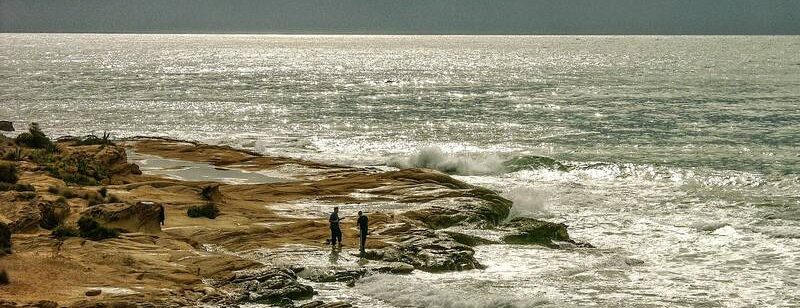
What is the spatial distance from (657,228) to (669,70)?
134934 millimetres

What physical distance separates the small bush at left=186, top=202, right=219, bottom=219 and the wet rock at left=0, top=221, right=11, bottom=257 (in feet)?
26.3

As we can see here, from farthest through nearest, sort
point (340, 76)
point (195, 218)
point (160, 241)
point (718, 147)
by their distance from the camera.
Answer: point (340, 76) → point (718, 147) → point (195, 218) → point (160, 241)

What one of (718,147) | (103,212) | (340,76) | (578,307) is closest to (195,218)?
(103,212)

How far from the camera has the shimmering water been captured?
26.7 m

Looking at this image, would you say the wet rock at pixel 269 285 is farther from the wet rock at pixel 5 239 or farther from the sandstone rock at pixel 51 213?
the sandstone rock at pixel 51 213

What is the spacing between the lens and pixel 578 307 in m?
24.2

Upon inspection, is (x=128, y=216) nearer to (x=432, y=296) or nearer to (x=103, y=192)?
(x=103, y=192)

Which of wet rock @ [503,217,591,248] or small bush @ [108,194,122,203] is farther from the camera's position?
wet rock @ [503,217,591,248]

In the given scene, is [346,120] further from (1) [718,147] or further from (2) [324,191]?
(2) [324,191]

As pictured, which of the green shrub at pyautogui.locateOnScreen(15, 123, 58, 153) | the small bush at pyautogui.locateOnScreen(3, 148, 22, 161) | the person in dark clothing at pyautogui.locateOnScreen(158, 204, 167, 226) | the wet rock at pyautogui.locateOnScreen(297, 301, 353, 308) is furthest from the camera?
the green shrub at pyautogui.locateOnScreen(15, 123, 58, 153)

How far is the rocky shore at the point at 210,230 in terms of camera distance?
2323cm

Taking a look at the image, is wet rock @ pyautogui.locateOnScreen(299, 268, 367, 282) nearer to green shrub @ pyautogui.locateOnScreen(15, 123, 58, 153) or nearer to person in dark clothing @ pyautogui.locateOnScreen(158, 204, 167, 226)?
person in dark clothing @ pyautogui.locateOnScreen(158, 204, 167, 226)

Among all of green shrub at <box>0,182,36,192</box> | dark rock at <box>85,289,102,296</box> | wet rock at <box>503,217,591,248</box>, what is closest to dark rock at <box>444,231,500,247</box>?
wet rock at <box>503,217,591,248</box>

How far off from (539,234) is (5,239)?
1814 cm
